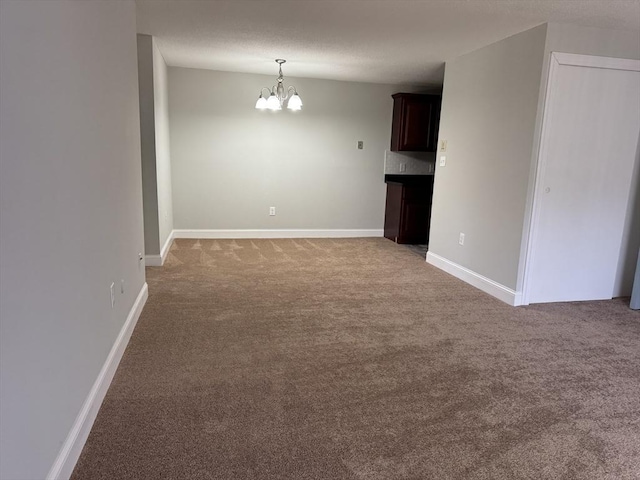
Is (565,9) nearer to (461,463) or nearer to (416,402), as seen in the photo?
(416,402)

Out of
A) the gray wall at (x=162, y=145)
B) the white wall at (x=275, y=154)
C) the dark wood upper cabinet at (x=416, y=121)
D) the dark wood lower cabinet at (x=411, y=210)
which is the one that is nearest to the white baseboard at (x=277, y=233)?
the white wall at (x=275, y=154)

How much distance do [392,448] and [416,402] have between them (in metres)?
0.40

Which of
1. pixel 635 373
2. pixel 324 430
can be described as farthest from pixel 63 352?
pixel 635 373

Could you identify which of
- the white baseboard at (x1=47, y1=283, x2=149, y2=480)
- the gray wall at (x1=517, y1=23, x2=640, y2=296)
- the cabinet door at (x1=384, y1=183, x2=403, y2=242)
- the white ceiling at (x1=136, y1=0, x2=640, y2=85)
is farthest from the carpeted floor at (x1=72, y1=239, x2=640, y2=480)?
the cabinet door at (x1=384, y1=183, x2=403, y2=242)

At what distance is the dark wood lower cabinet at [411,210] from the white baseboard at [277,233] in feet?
1.83

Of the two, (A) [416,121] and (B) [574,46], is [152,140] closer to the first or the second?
(A) [416,121]

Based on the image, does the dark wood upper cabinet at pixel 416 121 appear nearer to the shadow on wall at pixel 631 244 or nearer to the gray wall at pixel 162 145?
the shadow on wall at pixel 631 244

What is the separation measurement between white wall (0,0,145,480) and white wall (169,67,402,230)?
3.48 m

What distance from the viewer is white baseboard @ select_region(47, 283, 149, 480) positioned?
155 centimetres

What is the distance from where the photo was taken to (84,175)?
1.88 m

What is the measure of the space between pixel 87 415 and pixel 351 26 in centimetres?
333

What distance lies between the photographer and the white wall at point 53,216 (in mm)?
1205

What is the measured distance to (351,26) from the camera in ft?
11.8

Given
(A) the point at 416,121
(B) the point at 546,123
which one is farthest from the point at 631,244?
(A) the point at 416,121
